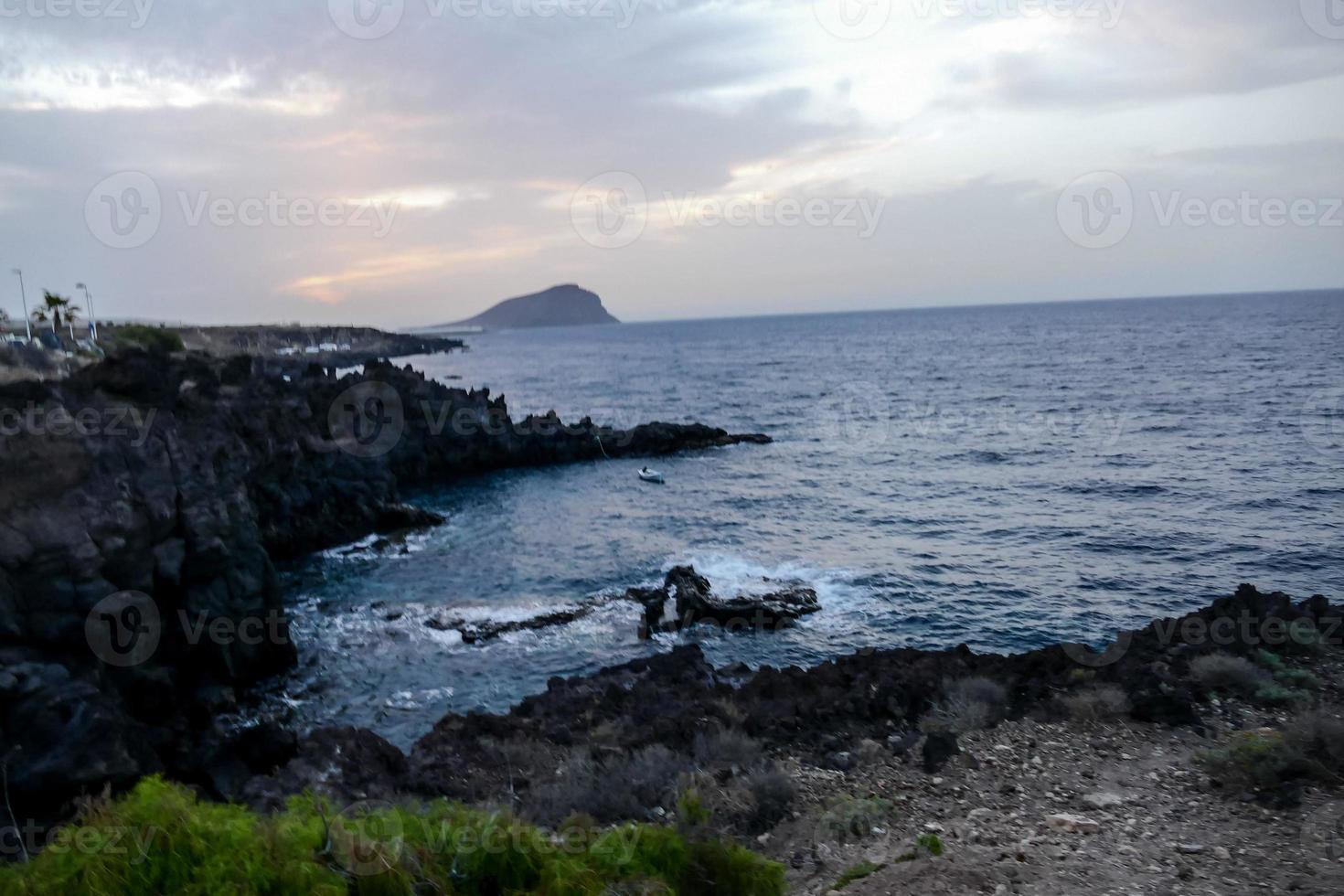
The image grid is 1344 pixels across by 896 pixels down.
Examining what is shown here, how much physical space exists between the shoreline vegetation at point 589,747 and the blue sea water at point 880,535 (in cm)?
250

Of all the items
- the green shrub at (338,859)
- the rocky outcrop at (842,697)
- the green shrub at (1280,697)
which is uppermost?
the green shrub at (338,859)

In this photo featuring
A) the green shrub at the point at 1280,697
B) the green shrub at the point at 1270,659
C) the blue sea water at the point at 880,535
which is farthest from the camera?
the blue sea water at the point at 880,535

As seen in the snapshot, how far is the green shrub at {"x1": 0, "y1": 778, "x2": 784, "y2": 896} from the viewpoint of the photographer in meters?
6.84

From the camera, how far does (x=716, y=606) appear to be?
26.0 m

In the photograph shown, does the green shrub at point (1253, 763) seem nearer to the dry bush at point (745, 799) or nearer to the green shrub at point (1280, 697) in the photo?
the green shrub at point (1280, 697)

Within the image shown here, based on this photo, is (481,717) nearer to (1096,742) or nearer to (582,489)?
(1096,742)

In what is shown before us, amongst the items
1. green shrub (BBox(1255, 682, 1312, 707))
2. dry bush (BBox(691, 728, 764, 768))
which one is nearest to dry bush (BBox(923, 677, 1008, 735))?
dry bush (BBox(691, 728, 764, 768))

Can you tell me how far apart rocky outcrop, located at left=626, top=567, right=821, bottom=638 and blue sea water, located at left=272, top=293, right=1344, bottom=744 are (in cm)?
60

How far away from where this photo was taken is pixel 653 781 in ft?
43.1

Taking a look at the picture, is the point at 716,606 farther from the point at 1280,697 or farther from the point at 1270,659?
the point at 1280,697

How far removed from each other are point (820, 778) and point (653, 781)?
276cm

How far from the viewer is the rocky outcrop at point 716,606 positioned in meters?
25.5

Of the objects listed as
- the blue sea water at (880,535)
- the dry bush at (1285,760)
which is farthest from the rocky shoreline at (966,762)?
the blue sea water at (880,535)

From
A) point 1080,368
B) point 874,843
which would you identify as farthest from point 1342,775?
point 1080,368
